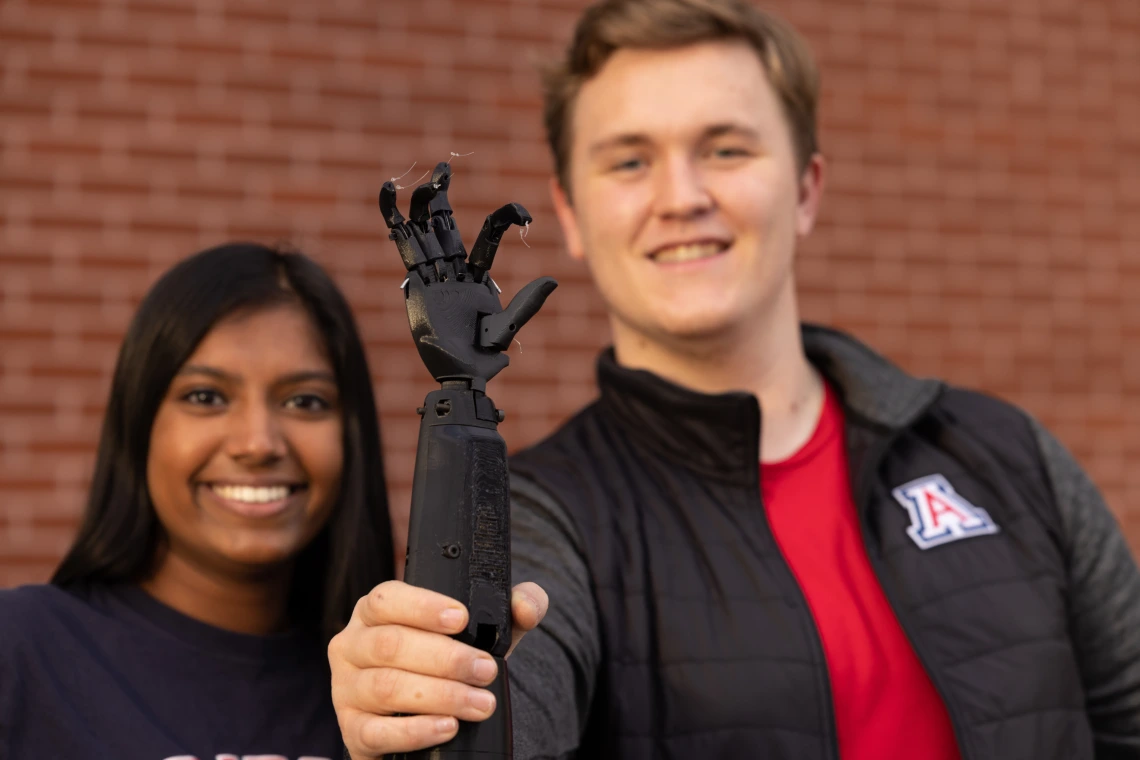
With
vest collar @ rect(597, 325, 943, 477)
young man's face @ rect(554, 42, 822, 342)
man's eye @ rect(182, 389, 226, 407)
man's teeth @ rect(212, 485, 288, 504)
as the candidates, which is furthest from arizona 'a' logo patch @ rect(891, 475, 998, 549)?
man's eye @ rect(182, 389, 226, 407)

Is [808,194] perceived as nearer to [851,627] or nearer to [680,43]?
[680,43]

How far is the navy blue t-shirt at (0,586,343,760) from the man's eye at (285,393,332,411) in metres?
0.40

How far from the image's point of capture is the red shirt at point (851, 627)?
5.91 feet

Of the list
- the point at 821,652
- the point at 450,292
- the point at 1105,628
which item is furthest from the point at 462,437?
the point at 1105,628

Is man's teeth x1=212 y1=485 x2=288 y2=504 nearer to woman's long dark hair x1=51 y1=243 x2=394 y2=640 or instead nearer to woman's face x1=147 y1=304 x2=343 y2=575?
woman's face x1=147 y1=304 x2=343 y2=575

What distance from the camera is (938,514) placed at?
2.02 m

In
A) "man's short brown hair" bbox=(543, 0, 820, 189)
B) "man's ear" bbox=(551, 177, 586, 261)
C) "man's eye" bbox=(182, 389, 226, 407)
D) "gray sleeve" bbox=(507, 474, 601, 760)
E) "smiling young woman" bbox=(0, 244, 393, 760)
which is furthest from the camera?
"man's ear" bbox=(551, 177, 586, 261)

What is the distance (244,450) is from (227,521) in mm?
140

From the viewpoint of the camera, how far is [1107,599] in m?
2.00

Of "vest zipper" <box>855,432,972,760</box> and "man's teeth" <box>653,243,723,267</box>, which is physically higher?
"man's teeth" <box>653,243,723,267</box>

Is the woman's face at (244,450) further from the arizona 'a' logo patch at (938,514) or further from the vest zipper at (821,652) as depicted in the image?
the arizona 'a' logo patch at (938,514)

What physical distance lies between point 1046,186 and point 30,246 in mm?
3233

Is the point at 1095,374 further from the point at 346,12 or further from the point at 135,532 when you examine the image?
the point at 135,532

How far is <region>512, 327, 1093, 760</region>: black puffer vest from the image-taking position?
1.75 metres
